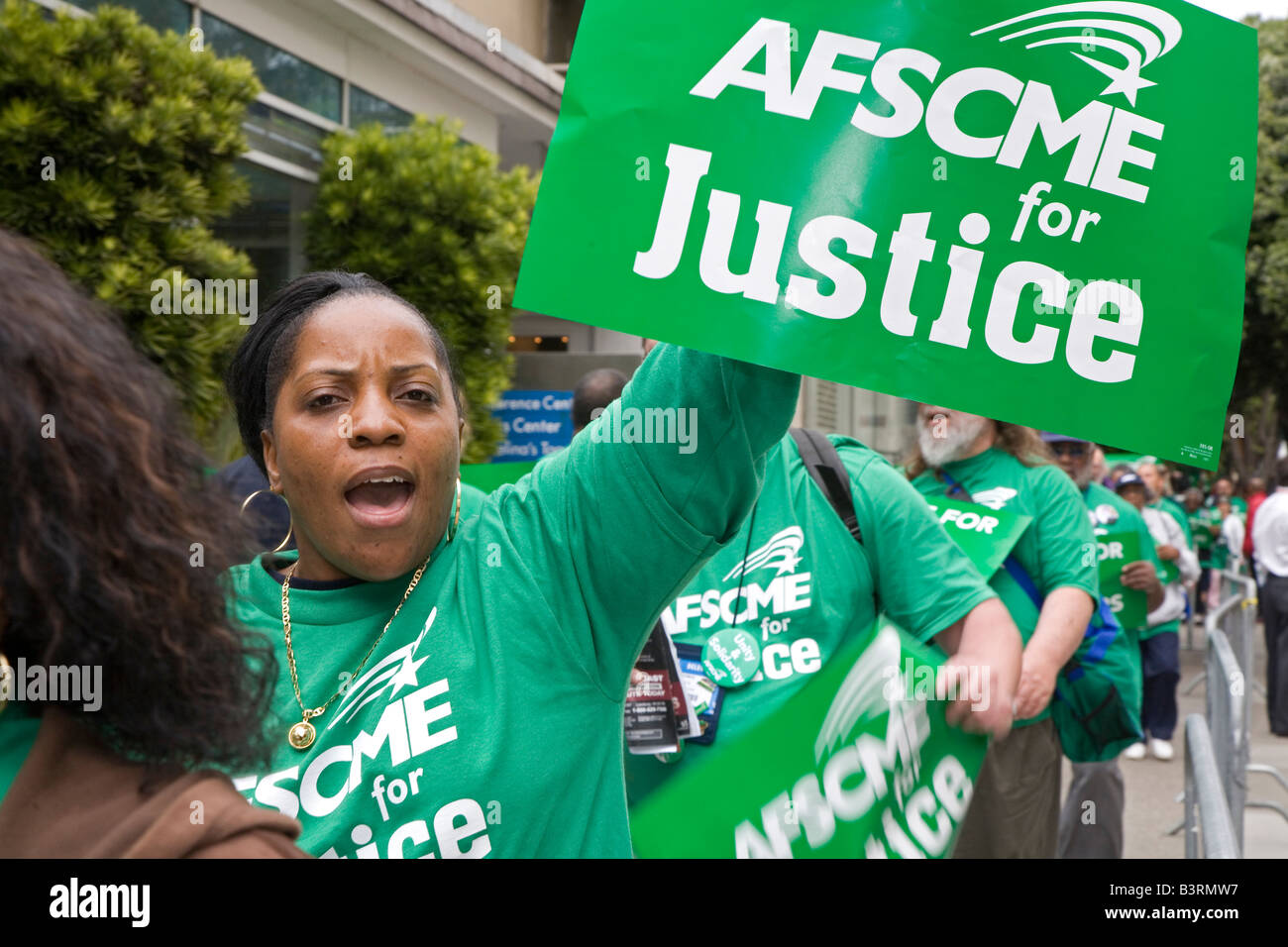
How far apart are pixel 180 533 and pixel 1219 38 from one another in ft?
4.99

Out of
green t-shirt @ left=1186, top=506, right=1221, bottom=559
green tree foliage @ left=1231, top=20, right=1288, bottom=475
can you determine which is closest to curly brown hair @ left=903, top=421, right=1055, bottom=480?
green t-shirt @ left=1186, top=506, right=1221, bottom=559

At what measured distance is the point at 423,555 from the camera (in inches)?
74.6

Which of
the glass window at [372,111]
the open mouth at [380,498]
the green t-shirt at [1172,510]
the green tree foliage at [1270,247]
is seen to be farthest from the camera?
the green tree foliage at [1270,247]

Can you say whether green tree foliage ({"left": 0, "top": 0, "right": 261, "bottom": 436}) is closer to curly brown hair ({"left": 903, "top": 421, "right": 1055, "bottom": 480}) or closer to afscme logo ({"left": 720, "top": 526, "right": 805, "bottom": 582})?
curly brown hair ({"left": 903, "top": 421, "right": 1055, "bottom": 480})

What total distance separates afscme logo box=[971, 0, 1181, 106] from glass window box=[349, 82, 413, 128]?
8932mm

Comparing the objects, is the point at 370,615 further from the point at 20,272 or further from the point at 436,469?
the point at 20,272

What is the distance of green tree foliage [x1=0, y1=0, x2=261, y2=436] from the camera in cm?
594

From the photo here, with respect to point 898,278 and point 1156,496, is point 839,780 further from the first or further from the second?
point 1156,496

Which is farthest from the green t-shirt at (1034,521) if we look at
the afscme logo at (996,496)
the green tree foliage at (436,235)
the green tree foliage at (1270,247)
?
the green tree foliage at (1270,247)

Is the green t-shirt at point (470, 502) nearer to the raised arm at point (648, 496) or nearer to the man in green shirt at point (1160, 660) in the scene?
the raised arm at point (648, 496)

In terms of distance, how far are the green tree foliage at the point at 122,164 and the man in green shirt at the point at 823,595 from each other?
334 centimetres

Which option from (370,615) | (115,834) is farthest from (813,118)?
(115,834)

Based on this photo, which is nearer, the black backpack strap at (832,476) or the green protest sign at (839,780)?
the green protest sign at (839,780)

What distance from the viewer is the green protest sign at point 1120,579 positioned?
247 inches
